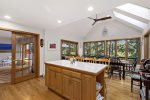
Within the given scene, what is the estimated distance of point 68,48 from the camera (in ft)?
21.3

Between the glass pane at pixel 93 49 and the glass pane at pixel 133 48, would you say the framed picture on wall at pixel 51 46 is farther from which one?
the glass pane at pixel 133 48

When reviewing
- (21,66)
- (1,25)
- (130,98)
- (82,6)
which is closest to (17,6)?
(1,25)

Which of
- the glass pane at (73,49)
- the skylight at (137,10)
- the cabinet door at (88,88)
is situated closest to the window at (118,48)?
the glass pane at (73,49)

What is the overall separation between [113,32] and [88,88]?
5.29 m

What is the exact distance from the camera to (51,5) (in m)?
2.62

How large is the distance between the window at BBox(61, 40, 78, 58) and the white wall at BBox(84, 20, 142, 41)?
1310 mm

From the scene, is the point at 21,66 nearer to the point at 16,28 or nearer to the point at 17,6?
the point at 16,28

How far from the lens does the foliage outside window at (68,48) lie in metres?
5.96

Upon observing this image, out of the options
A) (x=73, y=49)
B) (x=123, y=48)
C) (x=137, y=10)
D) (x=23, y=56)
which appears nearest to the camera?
(x=137, y=10)

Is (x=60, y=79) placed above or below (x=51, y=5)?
below

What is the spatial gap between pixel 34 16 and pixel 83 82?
9.01 feet

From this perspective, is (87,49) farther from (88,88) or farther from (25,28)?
(88,88)

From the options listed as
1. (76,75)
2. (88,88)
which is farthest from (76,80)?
(88,88)

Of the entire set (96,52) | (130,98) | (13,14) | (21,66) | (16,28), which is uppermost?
(13,14)
